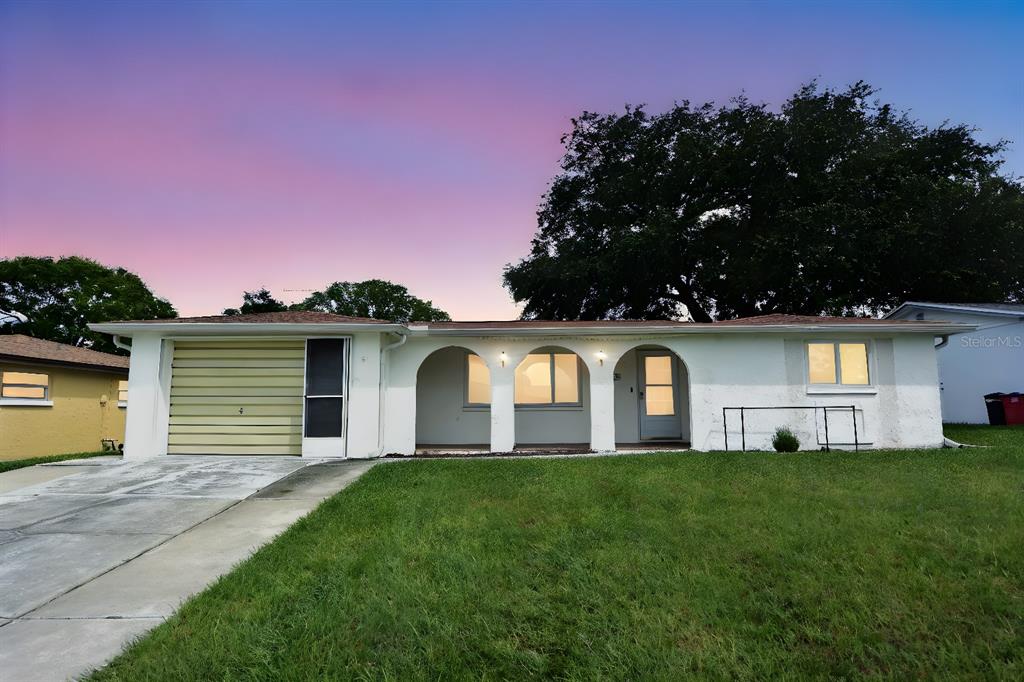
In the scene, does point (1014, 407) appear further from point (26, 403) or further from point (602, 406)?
point (26, 403)

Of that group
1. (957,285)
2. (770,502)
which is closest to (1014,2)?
(770,502)

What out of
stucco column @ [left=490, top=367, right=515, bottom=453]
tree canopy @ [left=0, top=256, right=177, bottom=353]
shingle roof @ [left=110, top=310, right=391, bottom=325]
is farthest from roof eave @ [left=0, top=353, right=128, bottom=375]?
tree canopy @ [left=0, top=256, right=177, bottom=353]

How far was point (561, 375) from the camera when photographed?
35.8 feet

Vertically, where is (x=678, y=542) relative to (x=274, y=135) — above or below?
below

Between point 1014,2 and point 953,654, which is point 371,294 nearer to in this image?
point 1014,2

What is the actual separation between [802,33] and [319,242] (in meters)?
14.4

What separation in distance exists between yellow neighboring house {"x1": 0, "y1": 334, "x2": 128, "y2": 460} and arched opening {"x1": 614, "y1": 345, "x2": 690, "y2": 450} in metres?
14.1

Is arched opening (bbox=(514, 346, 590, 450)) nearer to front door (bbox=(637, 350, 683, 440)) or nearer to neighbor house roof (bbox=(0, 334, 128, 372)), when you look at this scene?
front door (bbox=(637, 350, 683, 440))

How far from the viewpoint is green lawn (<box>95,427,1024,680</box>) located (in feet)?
7.11

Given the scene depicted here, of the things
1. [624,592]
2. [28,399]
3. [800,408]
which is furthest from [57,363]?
[800,408]

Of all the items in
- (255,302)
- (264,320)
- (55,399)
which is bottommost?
(55,399)

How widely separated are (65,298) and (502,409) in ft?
106

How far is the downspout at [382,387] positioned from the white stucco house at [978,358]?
48.8 ft

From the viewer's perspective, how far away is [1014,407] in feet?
42.2
